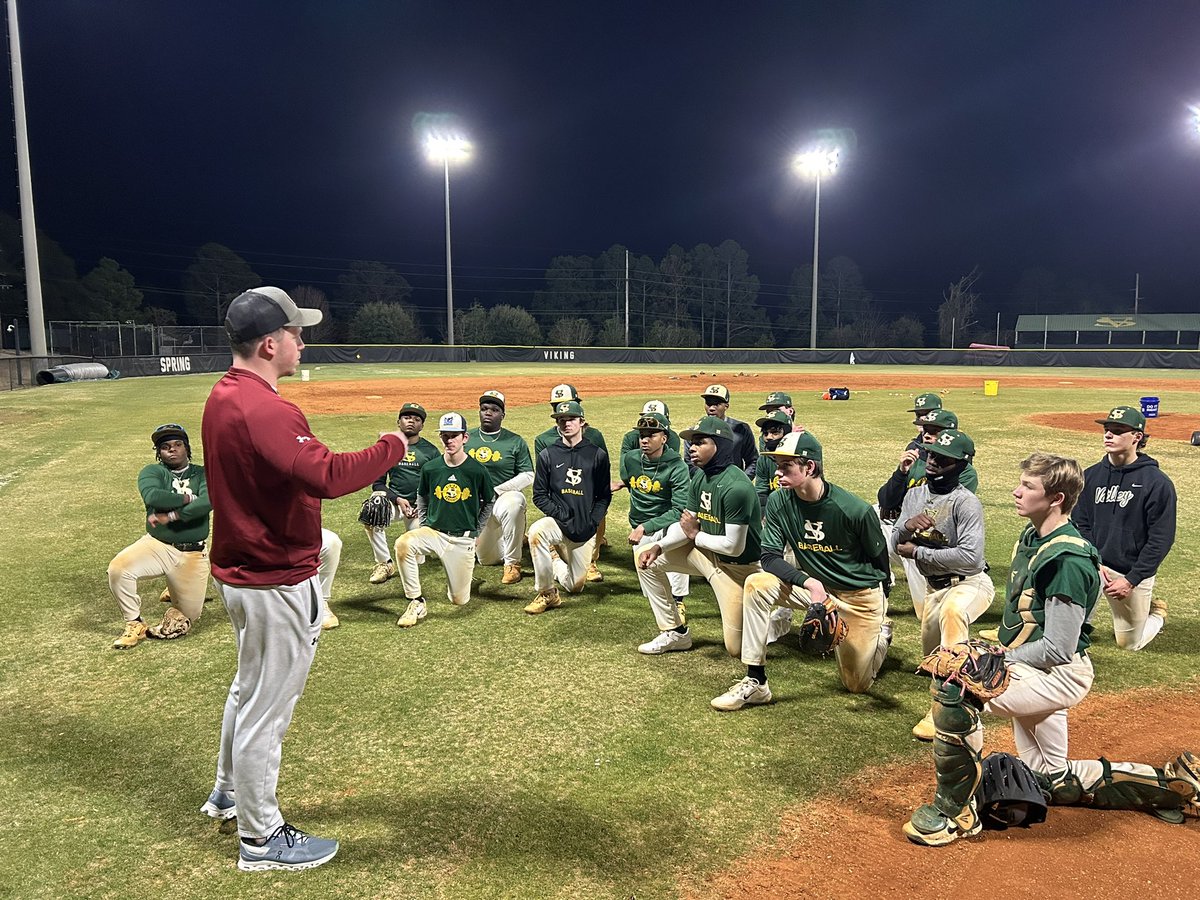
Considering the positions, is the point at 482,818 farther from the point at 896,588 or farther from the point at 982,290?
the point at 982,290

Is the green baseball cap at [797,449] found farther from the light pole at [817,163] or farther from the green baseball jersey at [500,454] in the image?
the light pole at [817,163]

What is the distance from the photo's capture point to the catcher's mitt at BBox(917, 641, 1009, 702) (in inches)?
149

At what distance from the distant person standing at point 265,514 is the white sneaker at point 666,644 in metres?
3.58

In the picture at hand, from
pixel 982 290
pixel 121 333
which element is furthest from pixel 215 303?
pixel 982 290

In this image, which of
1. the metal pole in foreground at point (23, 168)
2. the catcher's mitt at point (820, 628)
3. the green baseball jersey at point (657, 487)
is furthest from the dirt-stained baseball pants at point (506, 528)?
the metal pole in foreground at point (23, 168)

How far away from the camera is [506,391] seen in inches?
1316

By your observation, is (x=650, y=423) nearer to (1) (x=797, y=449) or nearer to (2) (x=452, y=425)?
(2) (x=452, y=425)

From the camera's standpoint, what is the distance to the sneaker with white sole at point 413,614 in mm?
7359

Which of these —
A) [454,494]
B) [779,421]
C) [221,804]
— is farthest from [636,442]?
[221,804]

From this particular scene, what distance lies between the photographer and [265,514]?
348cm

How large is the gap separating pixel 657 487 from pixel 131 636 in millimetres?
5041

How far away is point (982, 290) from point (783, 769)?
14074 centimetres

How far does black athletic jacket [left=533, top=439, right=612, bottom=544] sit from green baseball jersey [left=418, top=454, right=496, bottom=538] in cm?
64


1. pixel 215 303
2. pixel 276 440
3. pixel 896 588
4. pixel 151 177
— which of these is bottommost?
pixel 896 588
